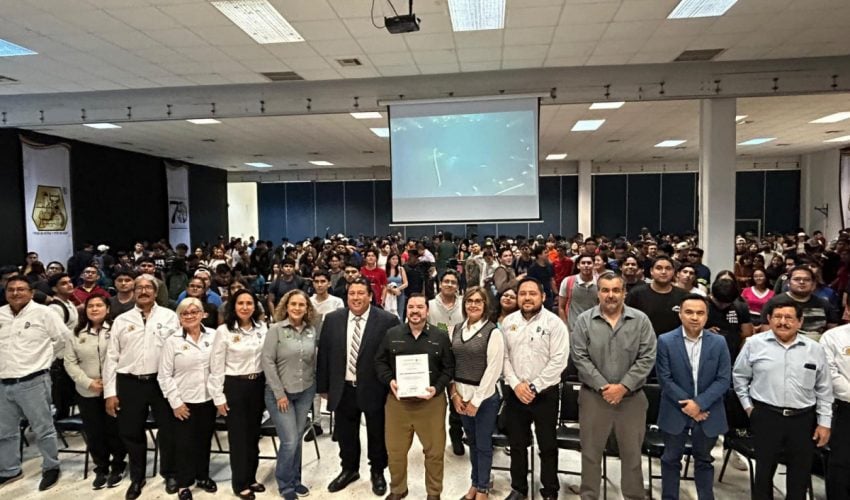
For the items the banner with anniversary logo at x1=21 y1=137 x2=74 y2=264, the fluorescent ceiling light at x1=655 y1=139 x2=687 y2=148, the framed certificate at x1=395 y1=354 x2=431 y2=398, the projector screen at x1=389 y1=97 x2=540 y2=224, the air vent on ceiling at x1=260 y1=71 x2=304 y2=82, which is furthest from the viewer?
the fluorescent ceiling light at x1=655 y1=139 x2=687 y2=148

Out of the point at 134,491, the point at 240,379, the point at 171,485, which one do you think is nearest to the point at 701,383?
the point at 240,379

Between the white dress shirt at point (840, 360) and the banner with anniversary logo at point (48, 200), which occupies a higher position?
the banner with anniversary logo at point (48, 200)

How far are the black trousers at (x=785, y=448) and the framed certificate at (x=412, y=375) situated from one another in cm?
216

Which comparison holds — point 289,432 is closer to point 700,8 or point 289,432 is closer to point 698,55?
point 700,8

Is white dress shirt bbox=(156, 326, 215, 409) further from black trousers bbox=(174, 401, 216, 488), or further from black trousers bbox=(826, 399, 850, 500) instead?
black trousers bbox=(826, 399, 850, 500)

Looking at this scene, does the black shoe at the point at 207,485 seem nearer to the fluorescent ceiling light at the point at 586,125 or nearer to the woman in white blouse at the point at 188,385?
the woman in white blouse at the point at 188,385

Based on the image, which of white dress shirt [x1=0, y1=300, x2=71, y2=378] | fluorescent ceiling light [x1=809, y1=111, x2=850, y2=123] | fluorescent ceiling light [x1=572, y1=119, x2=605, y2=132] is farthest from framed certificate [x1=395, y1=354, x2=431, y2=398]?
fluorescent ceiling light [x1=809, y1=111, x2=850, y2=123]

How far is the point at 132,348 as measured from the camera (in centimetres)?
387

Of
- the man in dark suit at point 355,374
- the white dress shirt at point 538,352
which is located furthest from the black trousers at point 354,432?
the white dress shirt at point 538,352

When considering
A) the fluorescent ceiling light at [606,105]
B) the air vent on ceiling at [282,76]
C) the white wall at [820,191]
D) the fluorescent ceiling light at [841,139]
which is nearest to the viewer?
the air vent on ceiling at [282,76]

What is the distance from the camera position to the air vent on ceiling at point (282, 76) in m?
7.78

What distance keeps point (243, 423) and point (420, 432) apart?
132 cm

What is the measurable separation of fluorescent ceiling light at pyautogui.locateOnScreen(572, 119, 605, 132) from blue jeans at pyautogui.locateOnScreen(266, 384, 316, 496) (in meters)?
Answer: 9.67

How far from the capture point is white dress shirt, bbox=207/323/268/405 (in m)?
3.73
